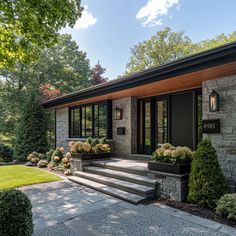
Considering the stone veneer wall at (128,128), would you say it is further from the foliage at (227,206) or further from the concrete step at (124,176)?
the foliage at (227,206)

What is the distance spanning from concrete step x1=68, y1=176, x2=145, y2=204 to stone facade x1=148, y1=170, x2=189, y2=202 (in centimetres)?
54

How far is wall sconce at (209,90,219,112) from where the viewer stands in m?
5.04

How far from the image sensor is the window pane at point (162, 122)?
753 cm

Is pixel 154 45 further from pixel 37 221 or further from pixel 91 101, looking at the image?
pixel 37 221

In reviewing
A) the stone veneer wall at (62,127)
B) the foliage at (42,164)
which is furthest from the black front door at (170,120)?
the stone veneer wall at (62,127)

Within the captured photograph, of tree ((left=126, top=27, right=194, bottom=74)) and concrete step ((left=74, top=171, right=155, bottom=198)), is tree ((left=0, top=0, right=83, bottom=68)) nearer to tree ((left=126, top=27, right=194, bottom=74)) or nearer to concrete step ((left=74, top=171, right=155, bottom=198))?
concrete step ((left=74, top=171, right=155, bottom=198))

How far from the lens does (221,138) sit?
16.6ft

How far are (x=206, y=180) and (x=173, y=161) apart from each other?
2.66 feet

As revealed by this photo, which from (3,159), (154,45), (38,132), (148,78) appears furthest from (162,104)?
(154,45)

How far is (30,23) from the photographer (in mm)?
5734

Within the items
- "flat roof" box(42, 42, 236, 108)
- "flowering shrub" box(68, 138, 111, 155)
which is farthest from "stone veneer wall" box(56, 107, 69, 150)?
"flat roof" box(42, 42, 236, 108)

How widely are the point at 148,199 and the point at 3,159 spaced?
350 inches

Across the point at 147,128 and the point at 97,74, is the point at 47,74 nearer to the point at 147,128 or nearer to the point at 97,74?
the point at 97,74

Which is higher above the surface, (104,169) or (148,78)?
(148,78)
